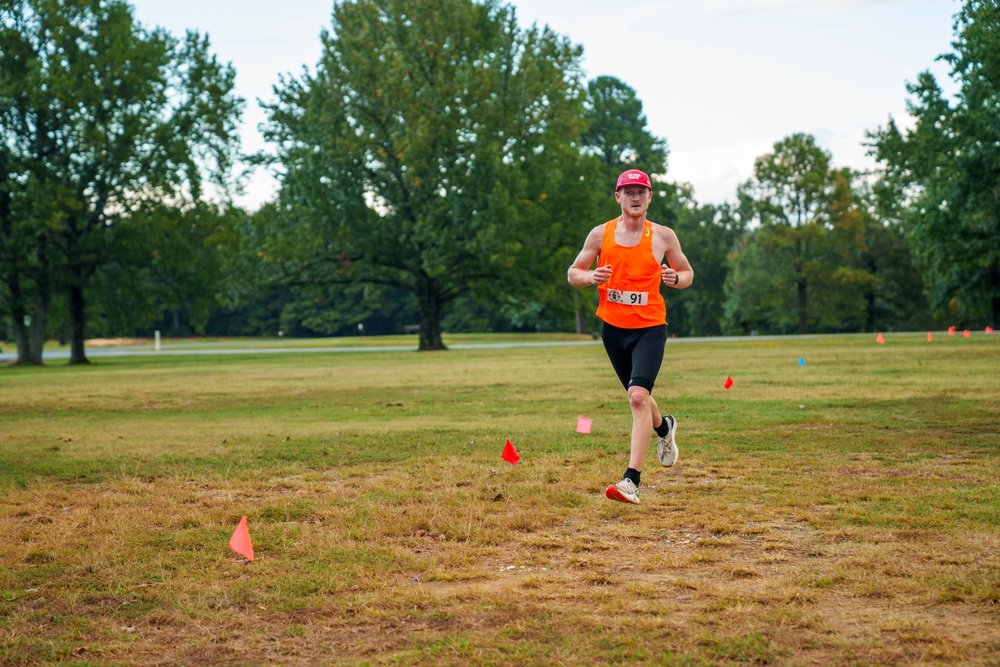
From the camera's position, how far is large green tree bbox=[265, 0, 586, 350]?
132ft

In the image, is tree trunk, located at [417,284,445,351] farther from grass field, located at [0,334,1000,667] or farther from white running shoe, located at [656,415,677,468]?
white running shoe, located at [656,415,677,468]

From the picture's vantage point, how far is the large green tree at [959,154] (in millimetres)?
31766

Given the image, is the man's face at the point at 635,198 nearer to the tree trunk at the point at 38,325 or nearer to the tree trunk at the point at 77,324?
the tree trunk at the point at 38,325

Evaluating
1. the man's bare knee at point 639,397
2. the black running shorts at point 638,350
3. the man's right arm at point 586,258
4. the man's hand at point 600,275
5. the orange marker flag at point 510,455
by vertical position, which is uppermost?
the man's right arm at point 586,258

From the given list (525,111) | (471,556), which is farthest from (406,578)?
(525,111)

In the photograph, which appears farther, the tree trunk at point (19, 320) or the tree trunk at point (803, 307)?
the tree trunk at point (803, 307)

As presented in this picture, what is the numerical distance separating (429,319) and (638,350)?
36920 mm

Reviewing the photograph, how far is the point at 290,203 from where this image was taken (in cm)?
4194

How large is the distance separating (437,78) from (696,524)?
3537cm

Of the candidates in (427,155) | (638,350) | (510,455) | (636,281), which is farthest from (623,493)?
(427,155)

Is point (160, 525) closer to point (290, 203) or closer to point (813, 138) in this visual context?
point (290, 203)

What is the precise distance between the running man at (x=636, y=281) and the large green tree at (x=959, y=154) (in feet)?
83.0

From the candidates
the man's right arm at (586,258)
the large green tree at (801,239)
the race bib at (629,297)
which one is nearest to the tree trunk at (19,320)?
the man's right arm at (586,258)

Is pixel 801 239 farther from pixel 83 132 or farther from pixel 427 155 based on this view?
pixel 83 132
